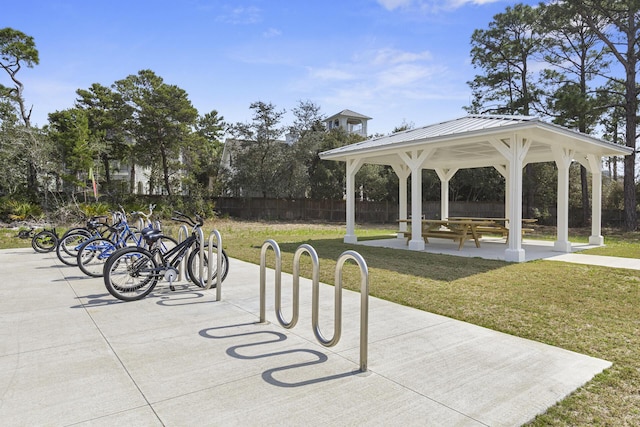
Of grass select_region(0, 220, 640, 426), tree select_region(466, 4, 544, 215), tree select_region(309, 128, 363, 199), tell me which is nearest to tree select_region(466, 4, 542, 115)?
tree select_region(466, 4, 544, 215)

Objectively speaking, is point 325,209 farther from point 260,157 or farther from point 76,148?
point 76,148

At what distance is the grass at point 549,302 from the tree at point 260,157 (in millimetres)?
18319

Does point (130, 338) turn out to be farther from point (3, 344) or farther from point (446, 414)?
point (446, 414)

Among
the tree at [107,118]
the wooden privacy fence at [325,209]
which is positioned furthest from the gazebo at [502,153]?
the tree at [107,118]

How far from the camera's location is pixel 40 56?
24188 millimetres

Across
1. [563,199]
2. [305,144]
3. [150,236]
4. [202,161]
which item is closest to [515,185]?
[563,199]

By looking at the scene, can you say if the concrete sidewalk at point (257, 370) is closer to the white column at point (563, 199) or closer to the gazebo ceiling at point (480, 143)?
the gazebo ceiling at point (480, 143)

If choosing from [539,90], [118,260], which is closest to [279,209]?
[539,90]

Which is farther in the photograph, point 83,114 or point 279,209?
point 279,209

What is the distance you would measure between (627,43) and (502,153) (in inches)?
629

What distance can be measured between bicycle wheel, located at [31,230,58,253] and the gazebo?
7.99 meters

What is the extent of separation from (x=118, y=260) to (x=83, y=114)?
755 inches

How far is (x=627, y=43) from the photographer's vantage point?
19.2 metres

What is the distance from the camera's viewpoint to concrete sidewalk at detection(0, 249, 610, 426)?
2531 mm
